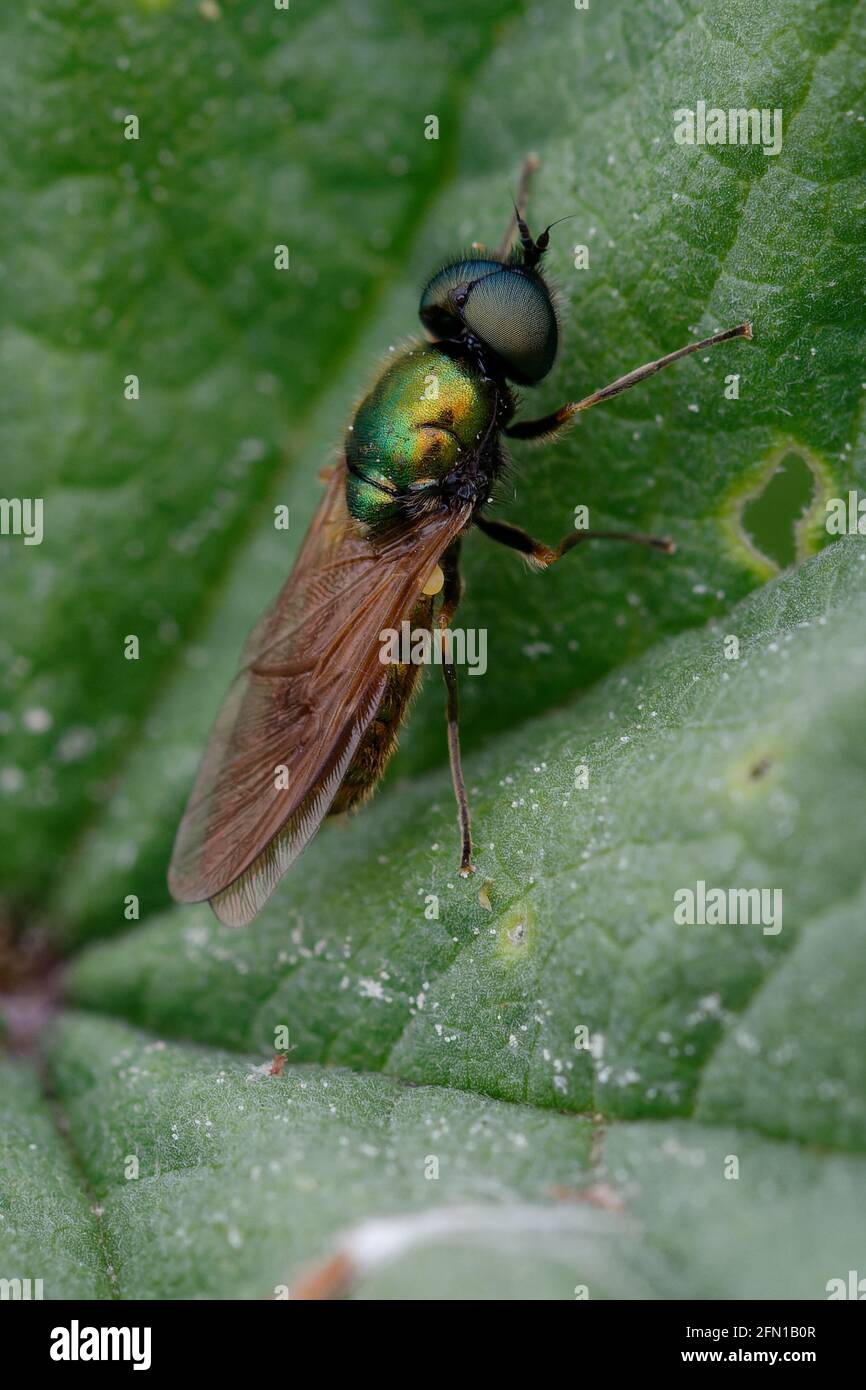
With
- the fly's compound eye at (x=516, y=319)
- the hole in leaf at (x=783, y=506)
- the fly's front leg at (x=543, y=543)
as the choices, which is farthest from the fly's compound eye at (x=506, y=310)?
the hole in leaf at (x=783, y=506)

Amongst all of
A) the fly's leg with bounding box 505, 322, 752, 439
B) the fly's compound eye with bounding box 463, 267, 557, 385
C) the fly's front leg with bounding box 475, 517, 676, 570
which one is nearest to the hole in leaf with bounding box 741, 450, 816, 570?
the fly's front leg with bounding box 475, 517, 676, 570

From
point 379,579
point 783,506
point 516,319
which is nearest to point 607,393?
point 516,319

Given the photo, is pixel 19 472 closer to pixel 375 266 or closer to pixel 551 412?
pixel 375 266

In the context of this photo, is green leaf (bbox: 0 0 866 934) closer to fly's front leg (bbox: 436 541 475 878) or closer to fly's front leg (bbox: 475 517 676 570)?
fly's front leg (bbox: 475 517 676 570)

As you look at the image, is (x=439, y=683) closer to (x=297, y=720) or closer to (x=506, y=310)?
(x=297, y=720)

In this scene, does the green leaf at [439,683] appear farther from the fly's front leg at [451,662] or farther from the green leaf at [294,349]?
the fly's front leg at [451,662]

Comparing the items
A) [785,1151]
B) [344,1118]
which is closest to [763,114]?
[785,1151]
